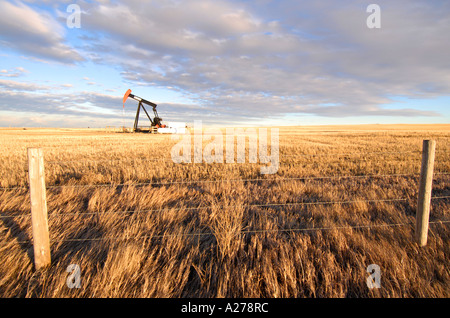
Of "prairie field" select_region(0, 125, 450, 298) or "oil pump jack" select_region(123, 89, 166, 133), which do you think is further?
"oil pump jack" select_region(123, 89, 166, 133)

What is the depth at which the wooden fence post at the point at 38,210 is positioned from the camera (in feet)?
8.61

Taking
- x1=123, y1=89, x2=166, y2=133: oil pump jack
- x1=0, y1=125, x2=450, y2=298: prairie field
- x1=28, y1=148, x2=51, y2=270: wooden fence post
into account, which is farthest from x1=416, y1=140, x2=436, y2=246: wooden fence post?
x1=123, y1=89, x2=166, y2=133: oil pump jack

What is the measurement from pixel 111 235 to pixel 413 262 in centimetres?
399

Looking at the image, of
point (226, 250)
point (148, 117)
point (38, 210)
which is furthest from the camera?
point (148, 117)

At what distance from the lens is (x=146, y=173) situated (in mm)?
7961

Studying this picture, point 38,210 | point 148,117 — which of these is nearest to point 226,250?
point 38,210

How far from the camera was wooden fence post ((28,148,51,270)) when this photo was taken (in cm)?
262

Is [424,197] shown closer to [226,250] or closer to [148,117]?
[226,250]

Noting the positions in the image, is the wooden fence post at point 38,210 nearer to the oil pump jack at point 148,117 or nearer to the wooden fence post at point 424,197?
the wooden fence post at point 424,197

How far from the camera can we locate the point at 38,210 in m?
2.69

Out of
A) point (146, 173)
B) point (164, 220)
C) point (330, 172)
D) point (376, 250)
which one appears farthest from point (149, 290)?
point (330, 172)

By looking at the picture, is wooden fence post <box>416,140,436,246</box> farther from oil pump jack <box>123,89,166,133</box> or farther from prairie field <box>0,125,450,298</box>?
oil pump jack <box>123,89,166,133</box>
